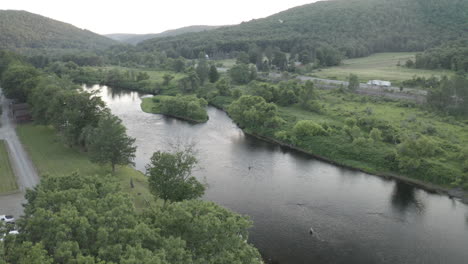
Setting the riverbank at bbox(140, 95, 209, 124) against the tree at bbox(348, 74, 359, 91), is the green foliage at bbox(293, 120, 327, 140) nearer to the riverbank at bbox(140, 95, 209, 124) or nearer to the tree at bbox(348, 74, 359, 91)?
the riverbank at bbox(140, 95, 209, 124)

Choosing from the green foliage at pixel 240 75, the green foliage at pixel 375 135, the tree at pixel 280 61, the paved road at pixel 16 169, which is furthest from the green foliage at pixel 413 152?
the tree at pixel 280 61

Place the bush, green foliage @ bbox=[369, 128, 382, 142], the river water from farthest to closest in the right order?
the bush → green foliage @ bbox=[369, 128, 382, 142] → the river water

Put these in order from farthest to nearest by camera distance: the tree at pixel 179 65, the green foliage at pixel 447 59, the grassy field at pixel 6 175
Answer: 1. the tree at pixel 179 65
2. the green foliage at pixel 447 59
3. the grassy field at pixel 6 175

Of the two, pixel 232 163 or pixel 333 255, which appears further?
pixel 232 163

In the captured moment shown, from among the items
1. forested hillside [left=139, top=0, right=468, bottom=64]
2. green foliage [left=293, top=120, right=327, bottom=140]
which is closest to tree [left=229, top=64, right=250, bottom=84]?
forested hillside [left=139, top=0, right=468, bottom=64]

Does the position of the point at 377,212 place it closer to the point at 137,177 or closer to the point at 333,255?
the point at 333,255

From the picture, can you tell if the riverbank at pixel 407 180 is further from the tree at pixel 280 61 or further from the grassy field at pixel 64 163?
the tree at pixel 280 61

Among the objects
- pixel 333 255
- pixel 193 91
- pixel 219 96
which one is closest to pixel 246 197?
pixel 333 255
